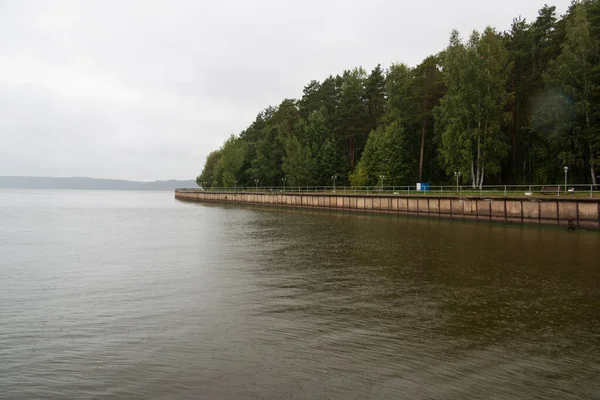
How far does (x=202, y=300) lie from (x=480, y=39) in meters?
63.6

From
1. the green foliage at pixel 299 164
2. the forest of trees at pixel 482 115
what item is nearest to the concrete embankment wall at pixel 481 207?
the forest of trees at pixel 482 115

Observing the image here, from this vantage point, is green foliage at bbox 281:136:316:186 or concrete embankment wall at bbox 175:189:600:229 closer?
concrete embankment wall at bbox 175:189:600:229

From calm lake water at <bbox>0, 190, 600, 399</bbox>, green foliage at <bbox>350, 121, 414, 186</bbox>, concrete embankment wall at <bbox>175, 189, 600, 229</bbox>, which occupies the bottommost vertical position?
calm lake water at <bbox>0, 190, 600, 399</bbox>

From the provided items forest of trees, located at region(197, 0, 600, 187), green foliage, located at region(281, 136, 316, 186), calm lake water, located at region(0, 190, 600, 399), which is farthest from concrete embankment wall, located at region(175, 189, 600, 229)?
green foliage, located at region(281, 136, 316, 186)

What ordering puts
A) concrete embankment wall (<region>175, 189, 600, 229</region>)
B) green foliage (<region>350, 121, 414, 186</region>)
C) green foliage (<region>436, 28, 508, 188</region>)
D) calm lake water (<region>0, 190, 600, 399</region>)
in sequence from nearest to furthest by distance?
calm lake water (<region>0, 190, 600, 399</region>)
concrete embankment wall (<region>175, 189, 600, 229</region>)
green foliage (<region>436, 28, 508, 188</region>)
green foliage (<region>350, 121, 414, 186</region>)

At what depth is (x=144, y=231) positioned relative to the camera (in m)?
42.0

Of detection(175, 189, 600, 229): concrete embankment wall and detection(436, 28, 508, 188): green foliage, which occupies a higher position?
detection(436, 28, 508, 188): green foliage

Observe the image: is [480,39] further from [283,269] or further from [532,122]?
[283,269]

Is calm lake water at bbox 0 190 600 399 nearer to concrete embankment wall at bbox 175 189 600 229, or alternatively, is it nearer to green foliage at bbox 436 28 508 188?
concrete embankment wall at bbox 175 189 600 229

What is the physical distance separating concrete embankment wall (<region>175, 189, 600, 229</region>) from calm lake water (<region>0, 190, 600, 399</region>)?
1570cm

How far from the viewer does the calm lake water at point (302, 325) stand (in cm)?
835

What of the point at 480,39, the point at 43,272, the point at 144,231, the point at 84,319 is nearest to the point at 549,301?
the point at 84,319

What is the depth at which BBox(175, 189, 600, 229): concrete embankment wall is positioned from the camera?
127 feet

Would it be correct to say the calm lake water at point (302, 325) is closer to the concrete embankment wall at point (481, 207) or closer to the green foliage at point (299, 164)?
the concrete embankment wall at point (481, 207)
